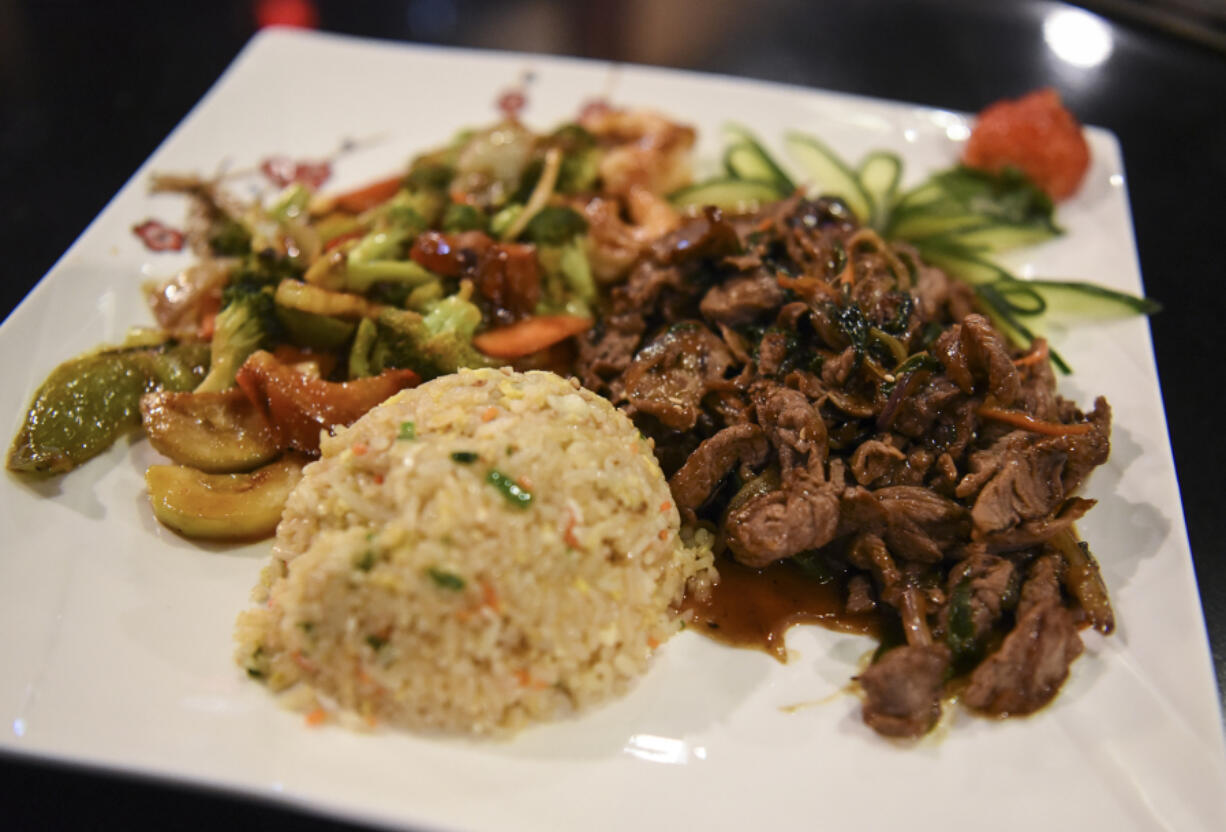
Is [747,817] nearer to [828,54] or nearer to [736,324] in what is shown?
[736,324]

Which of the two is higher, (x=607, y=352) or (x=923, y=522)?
(x=923, y=522)

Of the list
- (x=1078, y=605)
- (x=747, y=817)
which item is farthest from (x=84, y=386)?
(x=1078, y=605)

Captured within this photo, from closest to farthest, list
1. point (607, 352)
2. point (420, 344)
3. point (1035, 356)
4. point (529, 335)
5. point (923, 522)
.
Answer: point (923, 522)
point (1035, 356)
point (420, 344)
point (607, 352)
point (529, 335)

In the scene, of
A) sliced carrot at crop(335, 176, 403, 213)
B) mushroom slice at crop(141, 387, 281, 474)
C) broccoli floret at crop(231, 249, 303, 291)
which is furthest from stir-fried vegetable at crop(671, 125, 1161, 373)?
mushroom slice at crop(141, 387, 281, 474)

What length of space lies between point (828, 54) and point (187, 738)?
23.9ft

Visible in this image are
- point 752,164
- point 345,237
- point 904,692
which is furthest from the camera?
point 752,164

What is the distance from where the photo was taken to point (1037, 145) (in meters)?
5.26

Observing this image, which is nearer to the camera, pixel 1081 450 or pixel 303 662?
pixel 303 662

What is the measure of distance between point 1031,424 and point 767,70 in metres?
5.03

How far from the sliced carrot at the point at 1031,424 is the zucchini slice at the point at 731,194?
8.27ft

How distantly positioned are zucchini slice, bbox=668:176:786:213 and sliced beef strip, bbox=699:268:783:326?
4.56ft

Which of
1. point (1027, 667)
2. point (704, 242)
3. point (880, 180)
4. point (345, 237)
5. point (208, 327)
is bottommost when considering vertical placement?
point (208, 327)

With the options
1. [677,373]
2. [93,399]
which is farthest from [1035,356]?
[93,399]

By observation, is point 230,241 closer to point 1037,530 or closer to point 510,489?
point 510,489
